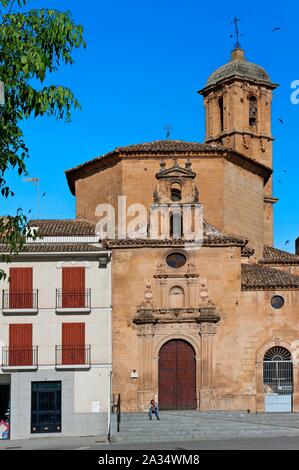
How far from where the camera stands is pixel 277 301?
37.4 meters

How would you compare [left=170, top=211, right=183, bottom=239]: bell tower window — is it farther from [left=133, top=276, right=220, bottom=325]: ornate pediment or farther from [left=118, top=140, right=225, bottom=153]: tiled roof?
[left=118, top=140, right=225, bottom=153]: tiled roof

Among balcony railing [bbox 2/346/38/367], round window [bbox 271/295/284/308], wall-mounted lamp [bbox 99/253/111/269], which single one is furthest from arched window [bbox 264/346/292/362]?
balcony railing [bbox 2/346/38/367]

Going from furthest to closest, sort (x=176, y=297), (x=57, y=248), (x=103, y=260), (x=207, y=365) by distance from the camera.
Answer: (x=176, y=297)
(x=207, y=365)
(x=103, y=260)
(x=57, y=248)

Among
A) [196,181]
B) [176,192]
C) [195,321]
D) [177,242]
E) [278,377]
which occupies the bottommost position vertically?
[278,377]

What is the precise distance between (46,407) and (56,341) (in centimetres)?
271

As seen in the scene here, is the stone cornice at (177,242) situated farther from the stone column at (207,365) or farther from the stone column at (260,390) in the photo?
the stone column at (260,390)

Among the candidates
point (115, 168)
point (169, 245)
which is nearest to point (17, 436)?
point (169, 245)

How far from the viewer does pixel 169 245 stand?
37562 millimetres

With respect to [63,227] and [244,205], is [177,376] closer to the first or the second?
[63,227]

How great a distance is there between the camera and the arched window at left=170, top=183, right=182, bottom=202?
38.7 meters

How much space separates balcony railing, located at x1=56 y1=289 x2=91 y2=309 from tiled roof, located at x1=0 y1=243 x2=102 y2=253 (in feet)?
5.72

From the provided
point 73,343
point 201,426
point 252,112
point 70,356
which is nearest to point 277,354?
point 201,426
